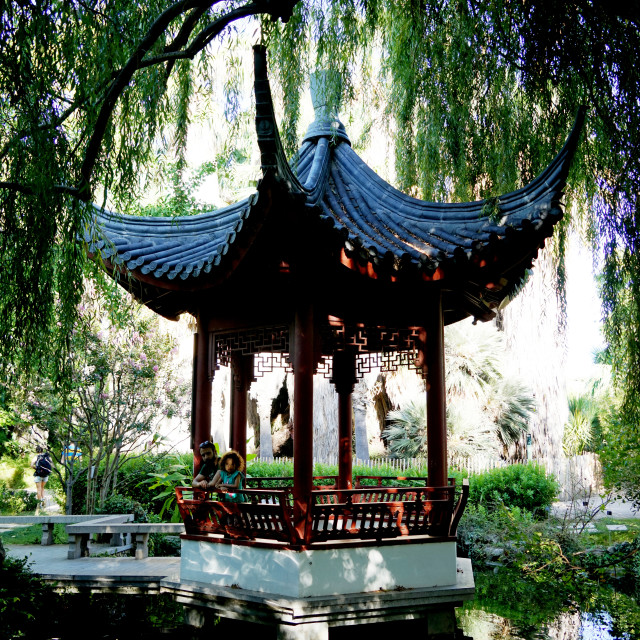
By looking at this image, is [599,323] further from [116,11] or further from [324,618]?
[116,11]

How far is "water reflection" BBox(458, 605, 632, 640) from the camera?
6.58 metres

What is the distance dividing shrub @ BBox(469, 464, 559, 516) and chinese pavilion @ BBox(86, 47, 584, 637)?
590cm

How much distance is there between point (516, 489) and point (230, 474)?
755 cm

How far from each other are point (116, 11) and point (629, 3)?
2.68 metres

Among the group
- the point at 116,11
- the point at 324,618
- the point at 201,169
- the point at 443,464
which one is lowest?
the point at 324,618

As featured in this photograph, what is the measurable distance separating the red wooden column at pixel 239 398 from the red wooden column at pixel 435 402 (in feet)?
7.57

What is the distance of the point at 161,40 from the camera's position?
174 inches

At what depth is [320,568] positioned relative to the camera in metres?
5.58

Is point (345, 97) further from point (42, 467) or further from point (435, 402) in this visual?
point (42, 467)

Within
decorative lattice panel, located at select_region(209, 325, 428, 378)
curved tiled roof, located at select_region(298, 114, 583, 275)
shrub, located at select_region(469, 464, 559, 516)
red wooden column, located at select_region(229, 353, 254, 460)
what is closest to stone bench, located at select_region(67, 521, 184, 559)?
red wooden column, located at select_region(229, 353, 254, 460)

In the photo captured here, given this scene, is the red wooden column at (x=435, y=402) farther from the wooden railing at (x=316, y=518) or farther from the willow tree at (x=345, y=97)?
the willow tree at (x=345, y=97)

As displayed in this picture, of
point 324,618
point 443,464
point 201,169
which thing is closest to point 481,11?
point 443,464

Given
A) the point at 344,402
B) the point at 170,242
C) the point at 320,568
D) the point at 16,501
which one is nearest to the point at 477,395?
the point at 344,402

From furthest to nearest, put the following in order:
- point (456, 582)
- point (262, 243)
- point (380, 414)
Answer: point (380, 414) < point (456, 582) < point (262, 243)
